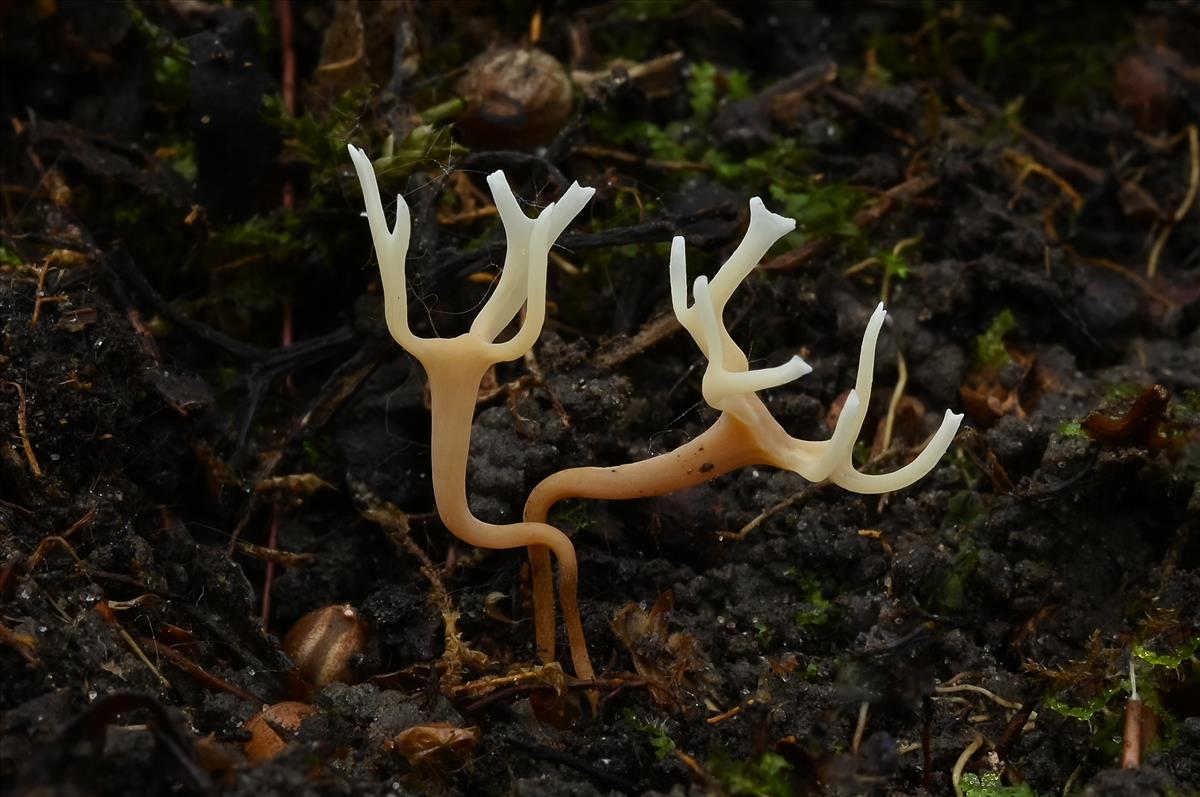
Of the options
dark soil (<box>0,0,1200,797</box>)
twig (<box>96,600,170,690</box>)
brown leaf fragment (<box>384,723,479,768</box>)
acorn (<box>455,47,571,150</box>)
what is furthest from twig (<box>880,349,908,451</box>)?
twig (<box>96,600,170,690</box>)

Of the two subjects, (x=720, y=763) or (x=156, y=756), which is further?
(x=720, y=763)

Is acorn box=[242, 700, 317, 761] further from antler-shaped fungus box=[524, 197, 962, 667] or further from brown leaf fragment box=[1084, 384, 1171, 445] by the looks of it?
brown leaf fragment box=[1084, 384, 1171, 445]

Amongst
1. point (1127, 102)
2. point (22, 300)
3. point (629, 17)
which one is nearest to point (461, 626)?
point (22, 300)

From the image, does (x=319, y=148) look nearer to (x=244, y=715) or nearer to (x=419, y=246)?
(x=419, y=246)

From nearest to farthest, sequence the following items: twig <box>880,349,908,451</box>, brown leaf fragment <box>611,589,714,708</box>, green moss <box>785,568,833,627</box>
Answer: brown leaf fragment <box>611,589,714,708</box> < green moss <box>785,568,833,627</box> < twig <box>880,349,908,451</box>

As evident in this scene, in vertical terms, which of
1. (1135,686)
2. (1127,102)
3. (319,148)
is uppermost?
(319,148)

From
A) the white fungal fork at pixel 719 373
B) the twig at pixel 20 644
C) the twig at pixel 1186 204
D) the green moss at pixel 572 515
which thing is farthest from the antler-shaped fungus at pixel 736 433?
the twig at pixel 1186 204

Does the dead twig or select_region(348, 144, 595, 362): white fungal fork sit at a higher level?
select_region(348, 144, 595, 362): white fungal fork

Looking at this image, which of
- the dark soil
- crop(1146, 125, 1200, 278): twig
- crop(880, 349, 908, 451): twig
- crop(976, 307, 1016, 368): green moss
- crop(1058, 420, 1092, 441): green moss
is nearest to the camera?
the dark soil
